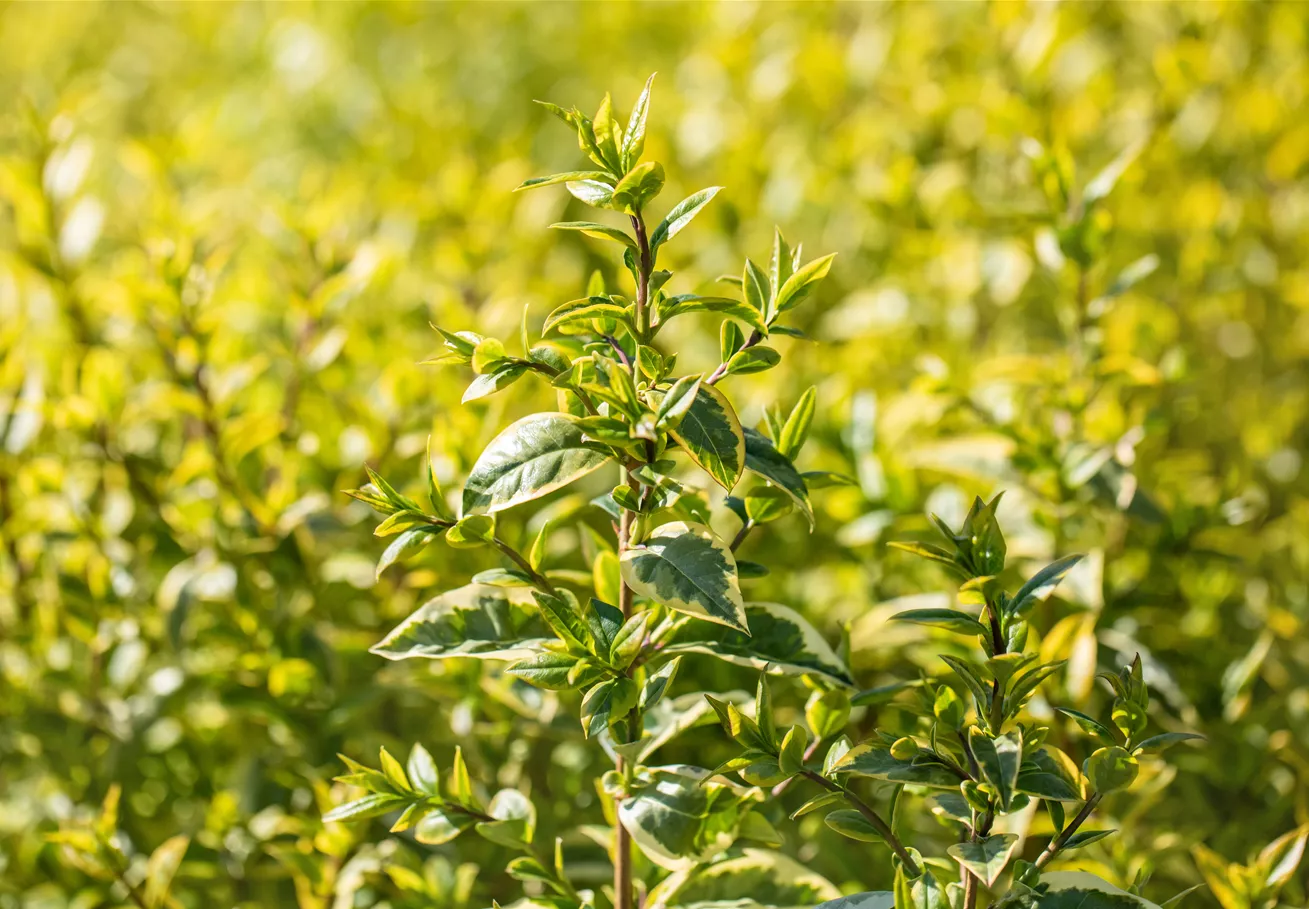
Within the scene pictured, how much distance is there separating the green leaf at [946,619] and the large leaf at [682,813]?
0.19 metres

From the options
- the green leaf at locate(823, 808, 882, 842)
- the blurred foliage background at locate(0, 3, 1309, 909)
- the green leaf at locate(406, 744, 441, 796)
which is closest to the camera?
the green leaf at locate(823, 808, 882, 842)

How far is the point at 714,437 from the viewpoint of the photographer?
0.87 metres

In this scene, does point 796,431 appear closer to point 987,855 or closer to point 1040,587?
point 1040,587

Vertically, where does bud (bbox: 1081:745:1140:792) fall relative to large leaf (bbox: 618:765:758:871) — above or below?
above

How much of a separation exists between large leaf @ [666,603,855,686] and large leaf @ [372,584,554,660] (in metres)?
0.13

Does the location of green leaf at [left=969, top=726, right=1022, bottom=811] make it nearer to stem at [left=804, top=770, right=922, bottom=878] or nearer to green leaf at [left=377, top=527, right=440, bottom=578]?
stem at [left=804, top=770, right=922, bottom=878]

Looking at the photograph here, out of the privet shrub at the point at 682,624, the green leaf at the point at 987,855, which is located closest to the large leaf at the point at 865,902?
the privet shrub at the point at 682,624

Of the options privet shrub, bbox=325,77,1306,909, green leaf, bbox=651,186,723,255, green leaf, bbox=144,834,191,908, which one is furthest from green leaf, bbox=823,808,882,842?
green leaf, bbox=144,834,191,908

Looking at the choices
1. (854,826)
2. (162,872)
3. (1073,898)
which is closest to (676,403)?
(854,826)

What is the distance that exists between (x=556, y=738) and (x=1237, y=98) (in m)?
1.76

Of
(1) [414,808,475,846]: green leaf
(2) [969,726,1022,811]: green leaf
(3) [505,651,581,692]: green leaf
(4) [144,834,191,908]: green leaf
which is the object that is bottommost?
(4) [144,834,191,908]: green leaf

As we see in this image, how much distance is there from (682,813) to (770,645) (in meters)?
0.18

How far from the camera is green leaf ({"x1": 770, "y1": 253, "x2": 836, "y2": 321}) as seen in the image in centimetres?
92

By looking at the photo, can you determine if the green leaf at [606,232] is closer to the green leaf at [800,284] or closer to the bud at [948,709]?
the green leaf at [800,284]
